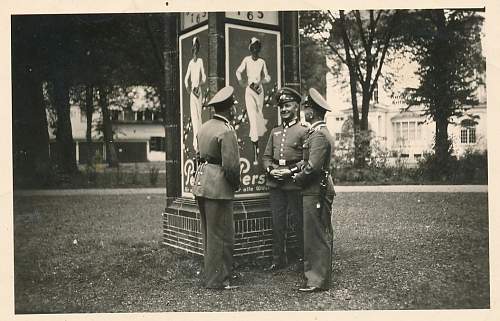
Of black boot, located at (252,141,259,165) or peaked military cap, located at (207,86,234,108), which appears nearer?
peaked military cap, located at (207,86,234,108)

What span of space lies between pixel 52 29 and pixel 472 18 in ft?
21.0

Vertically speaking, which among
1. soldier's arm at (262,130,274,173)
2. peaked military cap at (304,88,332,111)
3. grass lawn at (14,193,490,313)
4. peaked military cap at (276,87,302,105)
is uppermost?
peaked military cap at (276,87,302,105)

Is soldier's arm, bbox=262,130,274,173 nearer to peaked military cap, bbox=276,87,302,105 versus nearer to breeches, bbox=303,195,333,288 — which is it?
peaked military cap, bbox=276,87,302,105

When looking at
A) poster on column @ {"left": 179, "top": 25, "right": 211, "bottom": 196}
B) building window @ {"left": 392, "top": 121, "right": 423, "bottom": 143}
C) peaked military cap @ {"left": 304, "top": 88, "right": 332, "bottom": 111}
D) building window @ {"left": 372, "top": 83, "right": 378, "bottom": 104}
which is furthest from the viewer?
building window @ {"left": 372, "top": 83, "right": 378, "bottom": 104}

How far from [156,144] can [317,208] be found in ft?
78.2

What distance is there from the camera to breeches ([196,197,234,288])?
4664mm

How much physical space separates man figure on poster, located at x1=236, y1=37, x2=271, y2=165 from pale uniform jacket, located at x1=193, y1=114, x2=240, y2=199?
0.92m

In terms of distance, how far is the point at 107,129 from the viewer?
16.8 metres

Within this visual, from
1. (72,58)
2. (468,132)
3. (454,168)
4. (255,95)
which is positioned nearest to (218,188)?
(255,95)

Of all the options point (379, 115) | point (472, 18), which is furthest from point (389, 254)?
point (379, 115)

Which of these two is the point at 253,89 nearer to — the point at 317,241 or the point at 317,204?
the point at 317,204

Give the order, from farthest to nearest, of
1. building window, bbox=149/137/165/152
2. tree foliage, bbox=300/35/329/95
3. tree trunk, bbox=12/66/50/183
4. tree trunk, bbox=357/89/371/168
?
building window, bbox=149/137/165/152 < tree foliage, bbox=300/35/329/95 < tree trunk, bbox=357/89/371/168 < tree trunk, bbox=12/66/50/183

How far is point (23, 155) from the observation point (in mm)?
6902

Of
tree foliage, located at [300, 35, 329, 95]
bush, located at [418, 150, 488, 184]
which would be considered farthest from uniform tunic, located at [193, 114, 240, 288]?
tree foliage, located at [300, 35, 329, 95]
